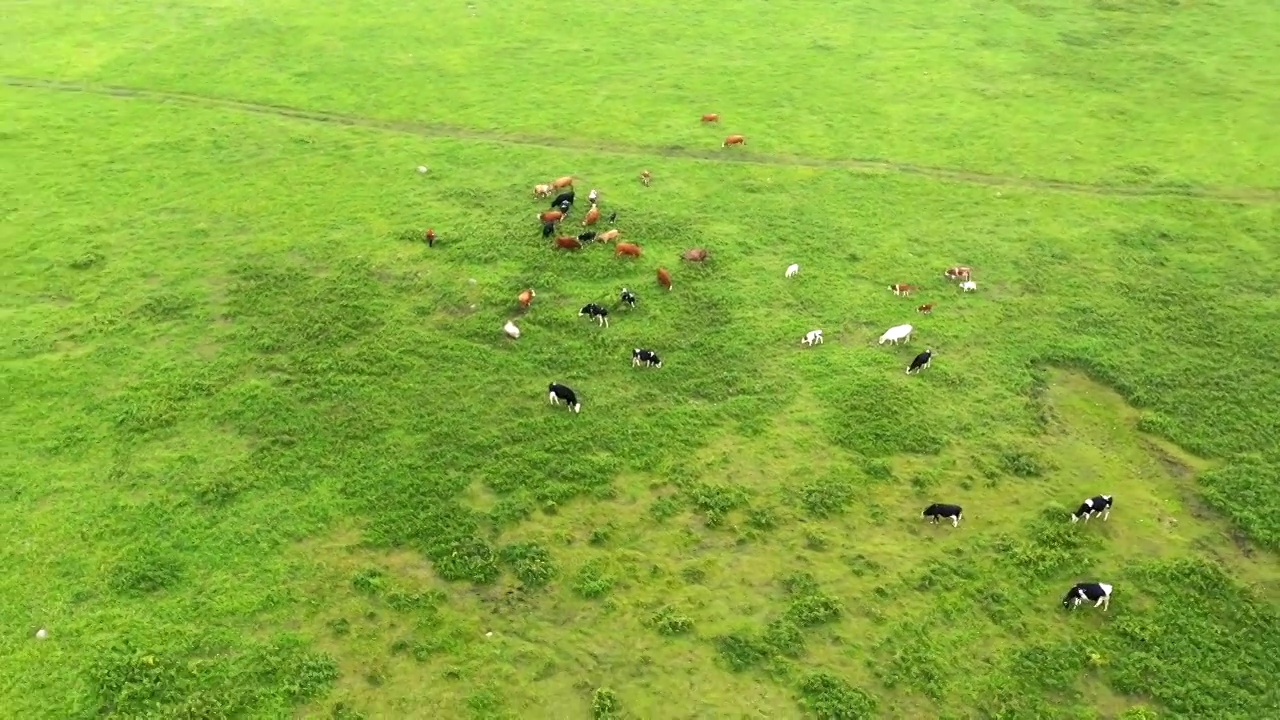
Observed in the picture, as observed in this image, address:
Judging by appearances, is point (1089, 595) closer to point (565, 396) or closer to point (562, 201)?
point (565, 396)

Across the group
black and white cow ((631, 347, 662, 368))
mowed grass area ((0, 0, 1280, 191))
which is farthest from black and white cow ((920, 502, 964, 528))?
mowed grass area ((0, 0, 1280, 191))

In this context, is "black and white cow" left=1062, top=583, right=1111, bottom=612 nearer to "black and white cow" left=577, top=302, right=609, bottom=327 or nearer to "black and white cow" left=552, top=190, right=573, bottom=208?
"black and white cow" left=577, top=302, right=609, bottom=327

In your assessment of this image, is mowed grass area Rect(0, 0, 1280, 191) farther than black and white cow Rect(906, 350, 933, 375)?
Yes

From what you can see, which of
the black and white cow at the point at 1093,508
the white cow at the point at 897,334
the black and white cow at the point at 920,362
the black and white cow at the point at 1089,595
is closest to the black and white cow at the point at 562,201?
the white cow at the point at 897,334

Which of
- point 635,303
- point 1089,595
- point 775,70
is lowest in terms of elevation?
point 1089,595

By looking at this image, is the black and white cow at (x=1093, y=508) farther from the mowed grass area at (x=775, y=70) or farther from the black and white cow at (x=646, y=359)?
the mowed grass area at (x=775, y=70)

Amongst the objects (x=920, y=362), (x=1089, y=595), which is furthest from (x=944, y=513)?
(x=920, y=362)

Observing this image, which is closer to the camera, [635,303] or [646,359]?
[646,359]
